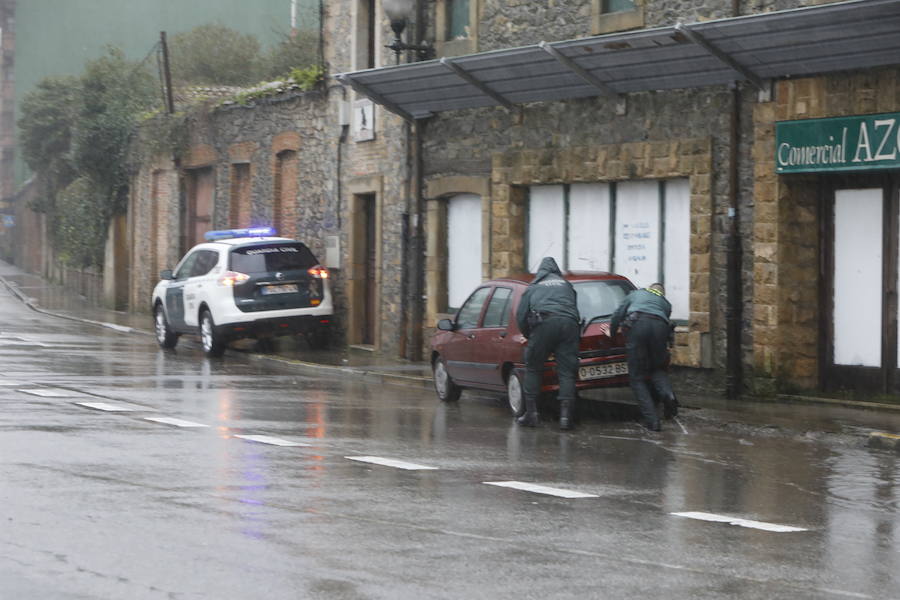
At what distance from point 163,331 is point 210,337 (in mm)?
2350

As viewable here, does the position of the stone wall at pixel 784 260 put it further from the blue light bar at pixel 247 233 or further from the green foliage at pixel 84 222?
the green foliage at pixel 84 222

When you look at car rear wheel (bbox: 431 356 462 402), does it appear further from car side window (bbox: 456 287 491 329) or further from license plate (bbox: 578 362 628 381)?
license plate (bbox: 578 362 628 381)

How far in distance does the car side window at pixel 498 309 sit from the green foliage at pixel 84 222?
29544mm

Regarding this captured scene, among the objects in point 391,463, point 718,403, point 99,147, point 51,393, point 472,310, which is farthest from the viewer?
point 99,147

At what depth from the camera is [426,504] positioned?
30.0 feet

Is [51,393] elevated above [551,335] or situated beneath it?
situated beneath

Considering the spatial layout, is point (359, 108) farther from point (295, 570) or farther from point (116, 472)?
point (295, 570)

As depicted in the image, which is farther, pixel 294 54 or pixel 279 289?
pixel 294 54

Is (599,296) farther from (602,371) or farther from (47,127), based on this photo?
(47,127)

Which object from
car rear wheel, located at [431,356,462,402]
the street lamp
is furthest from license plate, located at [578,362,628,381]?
the street lamp

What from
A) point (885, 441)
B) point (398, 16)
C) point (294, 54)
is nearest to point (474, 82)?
point (398, 16)

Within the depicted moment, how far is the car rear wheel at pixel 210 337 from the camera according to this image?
24.2m

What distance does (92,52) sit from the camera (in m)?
69.3

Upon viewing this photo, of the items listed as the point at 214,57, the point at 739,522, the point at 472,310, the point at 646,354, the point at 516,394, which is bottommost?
the point at 739,522
